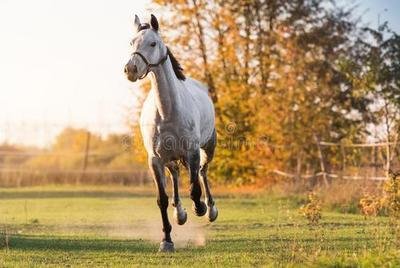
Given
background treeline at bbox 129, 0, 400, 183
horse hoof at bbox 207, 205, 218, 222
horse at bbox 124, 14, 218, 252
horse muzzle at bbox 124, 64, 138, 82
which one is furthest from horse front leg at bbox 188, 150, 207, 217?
background treeline at bbox 129, 0, 400, 183

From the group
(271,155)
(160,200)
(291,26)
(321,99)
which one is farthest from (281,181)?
(160,200)

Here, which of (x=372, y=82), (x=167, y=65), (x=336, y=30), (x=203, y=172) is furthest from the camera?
(x=336, y=30)

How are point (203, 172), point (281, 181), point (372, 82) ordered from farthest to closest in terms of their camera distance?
1. point (281, 181)
2. point (372, 82)
3. point (203, 172)

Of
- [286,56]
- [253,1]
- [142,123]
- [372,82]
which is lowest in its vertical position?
[142,123]

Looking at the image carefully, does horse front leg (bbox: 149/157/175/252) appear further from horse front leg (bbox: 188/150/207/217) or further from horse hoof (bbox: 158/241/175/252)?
horse front leg (bbox: 188/150/207/217)

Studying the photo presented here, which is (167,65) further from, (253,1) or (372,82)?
(253,1)

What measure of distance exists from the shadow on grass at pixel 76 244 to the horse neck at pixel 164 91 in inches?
70.6

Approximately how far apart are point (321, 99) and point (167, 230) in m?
19.4

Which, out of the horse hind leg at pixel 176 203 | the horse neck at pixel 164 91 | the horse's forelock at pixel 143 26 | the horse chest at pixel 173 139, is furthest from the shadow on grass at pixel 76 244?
the horse's forelock at pixel 143 26

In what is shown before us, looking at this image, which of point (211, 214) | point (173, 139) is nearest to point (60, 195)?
point (211, 214)

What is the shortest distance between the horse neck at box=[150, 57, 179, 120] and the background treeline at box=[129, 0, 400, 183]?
46.1 ft

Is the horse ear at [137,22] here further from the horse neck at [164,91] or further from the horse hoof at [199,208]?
the horse hoof at [199,208]

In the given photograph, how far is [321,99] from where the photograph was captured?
101 feet

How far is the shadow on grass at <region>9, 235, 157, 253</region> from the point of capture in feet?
39.5
